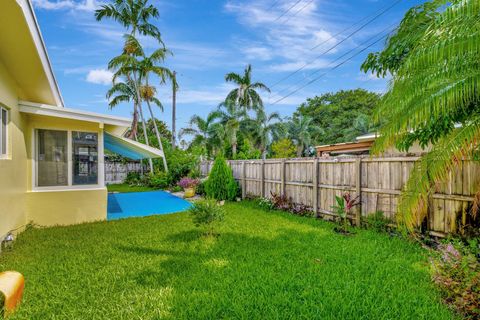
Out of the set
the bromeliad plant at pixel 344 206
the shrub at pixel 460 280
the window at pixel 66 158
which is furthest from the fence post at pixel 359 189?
the window at pixel 66 158

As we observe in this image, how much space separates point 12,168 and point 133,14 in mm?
20481

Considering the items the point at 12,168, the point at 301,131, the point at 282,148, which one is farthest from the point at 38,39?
the point at 301,131

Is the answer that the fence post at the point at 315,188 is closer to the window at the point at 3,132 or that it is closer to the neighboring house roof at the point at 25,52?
the neighboring house roof at the point at 25,52

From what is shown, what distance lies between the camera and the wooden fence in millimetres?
5645

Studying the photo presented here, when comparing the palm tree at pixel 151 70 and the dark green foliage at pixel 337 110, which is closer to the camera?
the palm tree at pixel 151 70

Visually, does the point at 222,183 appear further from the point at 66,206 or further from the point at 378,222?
the point at 378,222

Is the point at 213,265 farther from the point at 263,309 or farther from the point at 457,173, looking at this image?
the point at 457,173

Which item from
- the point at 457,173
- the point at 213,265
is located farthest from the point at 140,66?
the point at 457,173

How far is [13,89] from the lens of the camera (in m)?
6.94

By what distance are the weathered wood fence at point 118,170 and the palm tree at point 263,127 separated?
42.3ft

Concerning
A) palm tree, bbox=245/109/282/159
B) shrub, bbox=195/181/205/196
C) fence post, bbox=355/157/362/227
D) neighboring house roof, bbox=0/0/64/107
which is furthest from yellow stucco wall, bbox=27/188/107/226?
palm tree, bbox=245/109/282/159

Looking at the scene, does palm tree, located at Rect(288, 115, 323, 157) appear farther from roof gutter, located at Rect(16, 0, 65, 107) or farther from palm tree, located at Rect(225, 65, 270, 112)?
roof gutter, located at Rect(16, 0, 65, 107)

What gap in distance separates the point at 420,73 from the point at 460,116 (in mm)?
1131

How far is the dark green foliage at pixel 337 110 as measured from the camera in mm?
42938
